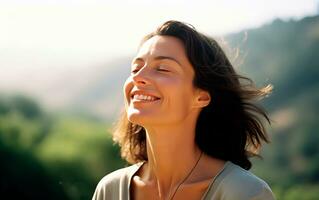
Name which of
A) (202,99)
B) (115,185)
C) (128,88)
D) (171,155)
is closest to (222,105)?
(202,99)

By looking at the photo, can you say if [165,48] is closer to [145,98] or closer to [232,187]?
[145,98]

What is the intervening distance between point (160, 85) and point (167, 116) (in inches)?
4.1

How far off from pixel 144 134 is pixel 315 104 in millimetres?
3586

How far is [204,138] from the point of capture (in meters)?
2.24

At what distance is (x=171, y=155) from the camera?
2156 mm

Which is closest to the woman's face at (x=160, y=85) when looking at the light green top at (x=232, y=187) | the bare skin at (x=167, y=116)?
the bare skin at (x=167, y=116)

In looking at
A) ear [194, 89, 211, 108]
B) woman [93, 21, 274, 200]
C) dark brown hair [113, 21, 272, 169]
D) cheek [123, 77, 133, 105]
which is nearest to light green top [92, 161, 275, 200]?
woman [93, 21, 274, 200]

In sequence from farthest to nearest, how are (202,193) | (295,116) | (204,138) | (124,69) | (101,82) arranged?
(295,116) → (101,82) → (124,69) → (204,138) → (202,193)

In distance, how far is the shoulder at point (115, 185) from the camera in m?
2.24

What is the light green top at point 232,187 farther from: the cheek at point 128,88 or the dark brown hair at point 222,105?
the cheek at point 128,88

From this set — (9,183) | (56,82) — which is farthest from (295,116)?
(9,183)

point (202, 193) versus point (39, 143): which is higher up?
point (202, 193)

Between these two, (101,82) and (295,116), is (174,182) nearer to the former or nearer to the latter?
(101,82)

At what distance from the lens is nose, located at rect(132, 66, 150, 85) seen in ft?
6.60
